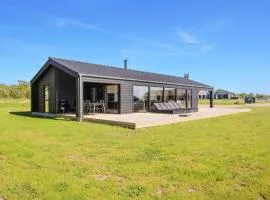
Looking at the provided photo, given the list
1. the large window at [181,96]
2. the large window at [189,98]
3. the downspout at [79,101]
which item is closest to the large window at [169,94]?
the large window at [181,96]

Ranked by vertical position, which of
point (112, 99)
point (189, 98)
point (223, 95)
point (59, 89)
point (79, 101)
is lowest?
point (79, 101)

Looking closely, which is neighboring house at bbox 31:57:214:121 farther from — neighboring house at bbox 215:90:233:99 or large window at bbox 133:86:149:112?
neighboring house at bbox 215:90:233:99

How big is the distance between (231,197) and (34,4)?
51.8ft

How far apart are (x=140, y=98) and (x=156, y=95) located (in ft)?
5.97

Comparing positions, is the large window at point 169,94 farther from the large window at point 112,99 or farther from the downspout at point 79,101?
the downspout at point 79,101

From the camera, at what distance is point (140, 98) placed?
19625 mm

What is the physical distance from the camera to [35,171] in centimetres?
522

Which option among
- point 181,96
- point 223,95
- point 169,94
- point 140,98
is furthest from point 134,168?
point 223,95

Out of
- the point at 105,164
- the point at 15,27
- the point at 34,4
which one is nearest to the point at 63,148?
the point at 105,164

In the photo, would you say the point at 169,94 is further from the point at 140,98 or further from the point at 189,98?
the point at 189,98

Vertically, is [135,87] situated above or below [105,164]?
above

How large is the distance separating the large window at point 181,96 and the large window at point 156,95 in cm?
257

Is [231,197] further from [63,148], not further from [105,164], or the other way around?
[63,148]

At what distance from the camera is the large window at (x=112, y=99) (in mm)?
18406
